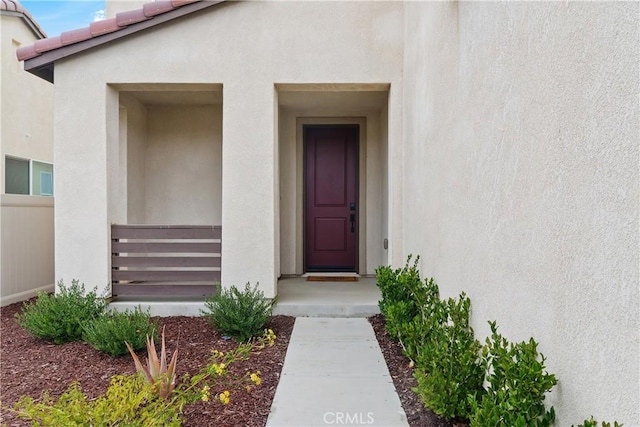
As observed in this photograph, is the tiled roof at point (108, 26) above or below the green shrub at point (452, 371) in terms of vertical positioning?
above

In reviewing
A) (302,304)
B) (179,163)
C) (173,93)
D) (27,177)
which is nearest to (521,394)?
(302,304)

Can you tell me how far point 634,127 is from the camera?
131cm

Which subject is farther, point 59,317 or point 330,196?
point 330,196

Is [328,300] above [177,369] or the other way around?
above

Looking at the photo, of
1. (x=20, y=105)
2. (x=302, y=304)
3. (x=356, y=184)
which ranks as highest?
(x=20, y=105)

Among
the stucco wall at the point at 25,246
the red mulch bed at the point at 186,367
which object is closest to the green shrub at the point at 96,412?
the red mulch bed at the point at 186,367

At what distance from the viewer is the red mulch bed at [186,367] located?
2787 millimetres

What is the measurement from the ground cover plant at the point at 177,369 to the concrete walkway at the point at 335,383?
132 millimetres

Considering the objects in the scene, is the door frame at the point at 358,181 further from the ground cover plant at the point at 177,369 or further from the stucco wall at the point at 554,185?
the stucco wall at the point at 554,185

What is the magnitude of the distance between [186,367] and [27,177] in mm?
9088

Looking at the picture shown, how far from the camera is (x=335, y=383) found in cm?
331

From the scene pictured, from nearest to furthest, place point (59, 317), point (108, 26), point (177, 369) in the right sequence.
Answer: point (177, 369)
point (59, 317)
point (108, 26)

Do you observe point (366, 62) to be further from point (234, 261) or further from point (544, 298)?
point (544, 298)

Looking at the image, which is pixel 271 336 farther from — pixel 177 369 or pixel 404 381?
pixel 404 381
